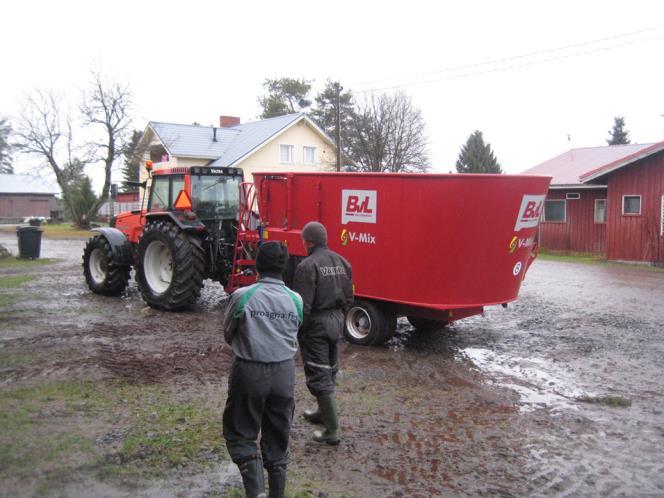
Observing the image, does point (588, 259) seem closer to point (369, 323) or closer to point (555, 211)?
point (555, 211)

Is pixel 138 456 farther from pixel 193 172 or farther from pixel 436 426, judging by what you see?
pixel 193 172

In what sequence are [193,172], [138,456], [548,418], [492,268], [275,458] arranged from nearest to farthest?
[275,458]
[138,456]
[548,418]
[492,268]
[193,172]

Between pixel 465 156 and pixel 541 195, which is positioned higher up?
pixel 465 156

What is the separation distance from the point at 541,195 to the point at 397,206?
1814 millimetres

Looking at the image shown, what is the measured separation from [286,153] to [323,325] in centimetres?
3250

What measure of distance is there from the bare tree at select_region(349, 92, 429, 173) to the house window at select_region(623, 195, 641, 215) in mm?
16712

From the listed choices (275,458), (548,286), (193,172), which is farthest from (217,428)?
(548,286)

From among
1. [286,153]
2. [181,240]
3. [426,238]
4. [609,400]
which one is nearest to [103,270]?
[181,240]

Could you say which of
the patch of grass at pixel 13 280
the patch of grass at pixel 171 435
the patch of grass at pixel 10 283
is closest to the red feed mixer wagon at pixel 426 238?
the patch of grass at pixel 171 435

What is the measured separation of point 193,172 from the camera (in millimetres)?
10320

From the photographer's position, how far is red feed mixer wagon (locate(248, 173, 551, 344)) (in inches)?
282

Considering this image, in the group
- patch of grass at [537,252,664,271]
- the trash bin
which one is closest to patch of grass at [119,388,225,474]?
the trash bin

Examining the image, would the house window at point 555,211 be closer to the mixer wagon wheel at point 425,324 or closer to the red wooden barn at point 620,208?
the red wooden barn at point 620,208

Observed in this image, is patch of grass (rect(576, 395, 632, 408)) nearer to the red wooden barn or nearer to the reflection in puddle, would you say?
the reflection in puddle
